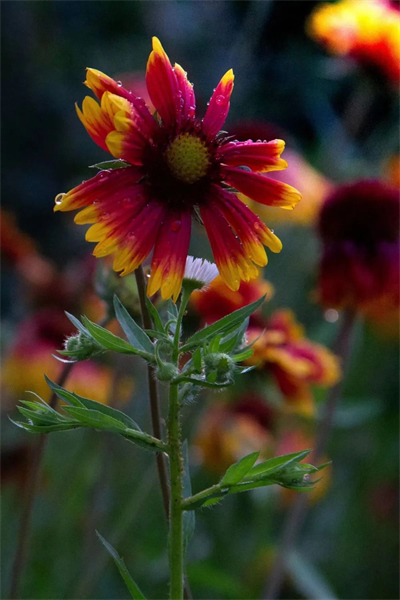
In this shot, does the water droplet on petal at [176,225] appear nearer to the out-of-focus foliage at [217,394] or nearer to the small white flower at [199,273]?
the small white flower at [199,273]

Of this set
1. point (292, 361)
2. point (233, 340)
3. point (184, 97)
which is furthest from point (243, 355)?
point (292, 361)

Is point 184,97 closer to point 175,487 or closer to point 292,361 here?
point 175,487

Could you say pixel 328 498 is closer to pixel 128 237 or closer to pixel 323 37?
pixel 323 37

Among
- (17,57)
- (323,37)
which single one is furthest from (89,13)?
(323,37)

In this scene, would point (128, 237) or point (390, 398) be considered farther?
point (390, 398)

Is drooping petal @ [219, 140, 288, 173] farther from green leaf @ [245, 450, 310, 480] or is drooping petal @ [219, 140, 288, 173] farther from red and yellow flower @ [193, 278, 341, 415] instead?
red and yellow flower @ [193, 278, 341, 415]

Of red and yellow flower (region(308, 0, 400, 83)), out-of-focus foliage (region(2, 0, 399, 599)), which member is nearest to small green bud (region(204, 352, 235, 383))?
out-of-focus foliage (region(2, 0, 399, 599))
